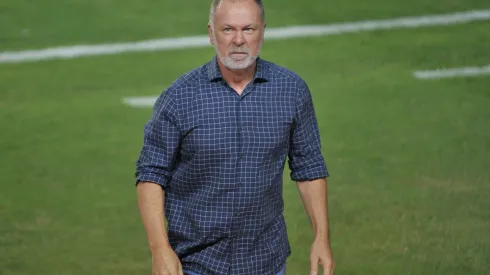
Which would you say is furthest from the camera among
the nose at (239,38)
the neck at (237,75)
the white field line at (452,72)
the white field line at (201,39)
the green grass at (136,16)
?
the green grass at (136,16)

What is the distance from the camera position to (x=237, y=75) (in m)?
5.15

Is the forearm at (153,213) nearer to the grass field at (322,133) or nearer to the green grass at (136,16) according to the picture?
the grass field at (322,133)

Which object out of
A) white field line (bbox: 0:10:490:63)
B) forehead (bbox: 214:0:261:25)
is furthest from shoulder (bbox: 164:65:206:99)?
white field line (bbox: 0:10:490:63)

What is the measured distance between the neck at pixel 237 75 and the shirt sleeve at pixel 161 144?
0.79ft

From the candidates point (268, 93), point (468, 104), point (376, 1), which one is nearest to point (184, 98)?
point (268, 93)

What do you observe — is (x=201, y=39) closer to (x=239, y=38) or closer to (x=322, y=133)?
(x=322, y=133)

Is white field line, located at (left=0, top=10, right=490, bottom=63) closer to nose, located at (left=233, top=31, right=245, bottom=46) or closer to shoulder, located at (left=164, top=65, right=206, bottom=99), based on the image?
→ shoulder, located at (left=164, top=65, right=206, bottom=99)

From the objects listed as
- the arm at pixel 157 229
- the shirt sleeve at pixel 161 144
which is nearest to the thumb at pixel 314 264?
the arm at pixel 157 229

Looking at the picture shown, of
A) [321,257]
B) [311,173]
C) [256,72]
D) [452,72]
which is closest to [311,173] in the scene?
[311,173]

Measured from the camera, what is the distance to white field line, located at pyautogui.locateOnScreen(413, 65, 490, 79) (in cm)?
1173

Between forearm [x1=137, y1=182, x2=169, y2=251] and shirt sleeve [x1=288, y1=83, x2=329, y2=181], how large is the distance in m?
0.58

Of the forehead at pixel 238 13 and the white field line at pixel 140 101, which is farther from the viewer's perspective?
the white field line at pixel 140 101

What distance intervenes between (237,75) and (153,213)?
2.09 feet

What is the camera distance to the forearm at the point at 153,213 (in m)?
5.07
